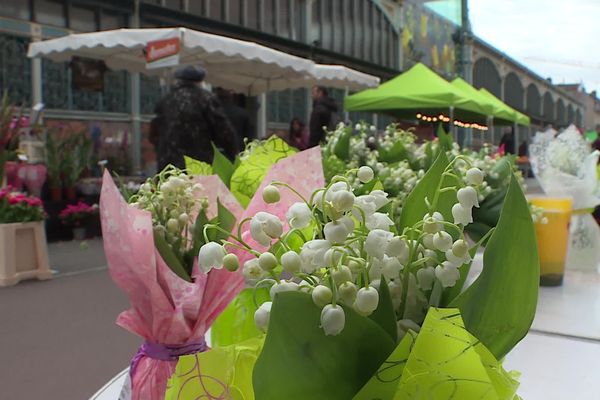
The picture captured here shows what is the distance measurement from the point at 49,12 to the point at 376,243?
31.8 feet

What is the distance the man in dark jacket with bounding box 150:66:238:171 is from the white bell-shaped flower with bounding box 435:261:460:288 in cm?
444

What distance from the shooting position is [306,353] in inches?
17.9

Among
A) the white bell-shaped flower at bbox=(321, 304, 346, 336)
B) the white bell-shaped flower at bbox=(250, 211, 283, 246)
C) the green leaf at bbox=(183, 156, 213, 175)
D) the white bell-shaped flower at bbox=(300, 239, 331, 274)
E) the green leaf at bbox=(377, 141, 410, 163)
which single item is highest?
the green leaf at bbox=(377, 141, 410, 163)

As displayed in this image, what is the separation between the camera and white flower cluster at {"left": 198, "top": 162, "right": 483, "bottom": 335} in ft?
1.52

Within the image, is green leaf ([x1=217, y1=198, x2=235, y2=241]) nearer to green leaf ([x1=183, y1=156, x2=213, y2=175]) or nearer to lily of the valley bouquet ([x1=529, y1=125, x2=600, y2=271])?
green leaf ([x1=183, y1=156, x2=213, y2=175])

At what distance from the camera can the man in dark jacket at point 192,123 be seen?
4973 millimetres

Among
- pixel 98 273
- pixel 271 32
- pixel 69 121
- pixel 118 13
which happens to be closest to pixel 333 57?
pixel 271 32

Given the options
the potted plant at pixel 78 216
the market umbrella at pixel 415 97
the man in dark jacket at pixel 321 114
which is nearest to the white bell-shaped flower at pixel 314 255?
the potted plant at pixel 78 216

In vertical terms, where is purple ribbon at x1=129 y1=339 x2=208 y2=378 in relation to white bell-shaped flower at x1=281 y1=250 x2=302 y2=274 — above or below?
below

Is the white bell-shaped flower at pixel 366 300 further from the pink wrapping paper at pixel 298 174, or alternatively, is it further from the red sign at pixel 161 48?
the red sign at pixel 161 48

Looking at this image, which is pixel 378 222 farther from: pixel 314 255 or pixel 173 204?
pixel 173 204

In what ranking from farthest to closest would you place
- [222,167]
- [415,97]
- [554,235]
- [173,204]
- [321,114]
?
[415,97] → [321,114] → [554,235] → [222,167] → [173,204]

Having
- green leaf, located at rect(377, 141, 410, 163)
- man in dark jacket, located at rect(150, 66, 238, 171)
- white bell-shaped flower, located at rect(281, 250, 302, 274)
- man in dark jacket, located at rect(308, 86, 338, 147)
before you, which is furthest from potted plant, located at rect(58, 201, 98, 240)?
white bell-shaped flower, located at rect(281, 250, 302, 274)

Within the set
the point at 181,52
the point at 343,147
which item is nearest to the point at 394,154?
the point at 343,147
